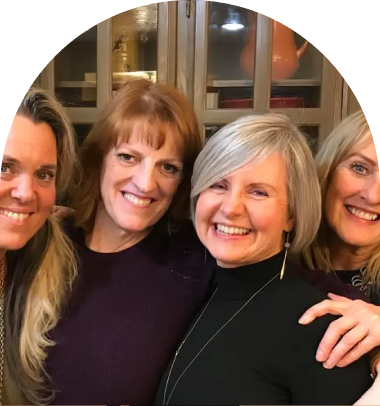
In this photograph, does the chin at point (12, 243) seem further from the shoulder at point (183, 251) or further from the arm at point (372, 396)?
the arm at point (372, 396)

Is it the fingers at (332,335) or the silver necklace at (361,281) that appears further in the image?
the silver necklace at (361,281)

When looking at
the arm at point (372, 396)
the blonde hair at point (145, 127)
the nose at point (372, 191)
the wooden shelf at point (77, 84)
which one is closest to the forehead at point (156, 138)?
the blonde hair at point (145, 127)

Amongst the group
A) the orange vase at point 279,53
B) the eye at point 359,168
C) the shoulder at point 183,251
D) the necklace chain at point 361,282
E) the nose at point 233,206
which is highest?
the orange vase at point 279,53

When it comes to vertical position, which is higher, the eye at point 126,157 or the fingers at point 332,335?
the eye at point 126,157

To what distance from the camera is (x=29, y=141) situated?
2.59ft

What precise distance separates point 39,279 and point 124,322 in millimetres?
166

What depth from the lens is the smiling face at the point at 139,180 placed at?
887mm

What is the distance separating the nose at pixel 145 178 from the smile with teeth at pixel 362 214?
0.33 meters

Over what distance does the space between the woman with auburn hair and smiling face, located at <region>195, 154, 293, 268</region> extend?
0.36 feet

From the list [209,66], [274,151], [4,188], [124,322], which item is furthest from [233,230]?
[209,66]

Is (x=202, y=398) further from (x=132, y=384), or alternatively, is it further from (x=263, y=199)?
(x=263, y=199)

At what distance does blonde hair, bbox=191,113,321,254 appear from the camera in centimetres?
79

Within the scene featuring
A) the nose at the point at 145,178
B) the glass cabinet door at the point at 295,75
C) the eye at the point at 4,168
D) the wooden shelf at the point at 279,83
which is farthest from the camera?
the wooden shelf at the point at 279,83

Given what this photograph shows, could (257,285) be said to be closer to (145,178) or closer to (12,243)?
(145,178)
